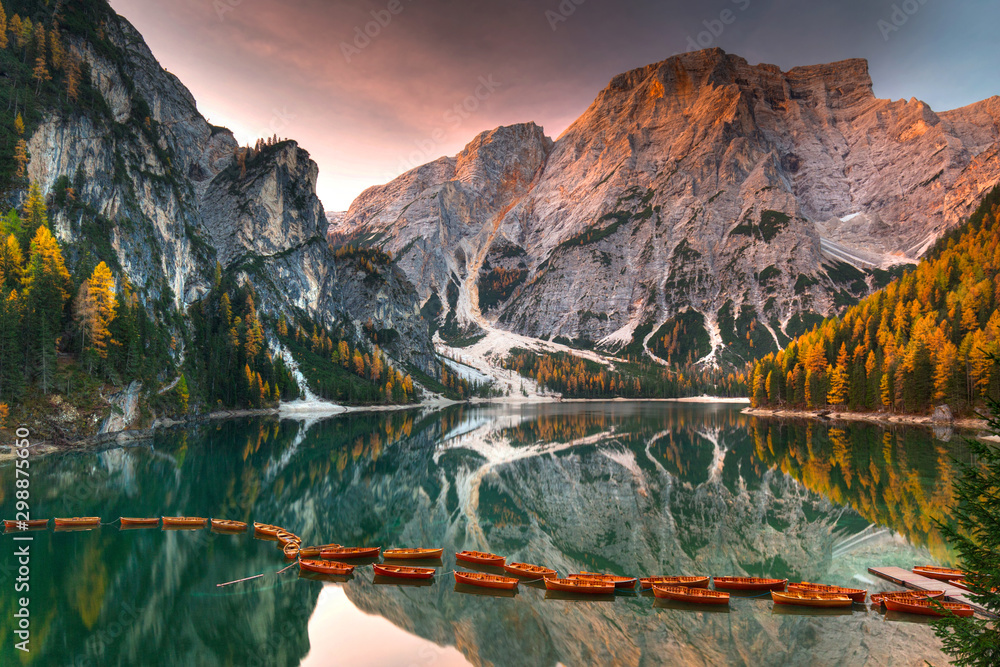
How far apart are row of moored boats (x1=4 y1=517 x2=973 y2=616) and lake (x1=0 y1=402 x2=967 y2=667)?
0.60 m

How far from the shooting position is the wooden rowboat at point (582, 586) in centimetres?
2219

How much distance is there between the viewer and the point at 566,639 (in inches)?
746

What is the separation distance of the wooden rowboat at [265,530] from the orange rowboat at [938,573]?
34.3 meters

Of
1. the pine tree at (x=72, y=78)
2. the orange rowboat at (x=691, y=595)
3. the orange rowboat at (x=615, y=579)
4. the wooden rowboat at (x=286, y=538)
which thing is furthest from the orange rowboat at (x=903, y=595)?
the pine tree at (x=72, y=78)

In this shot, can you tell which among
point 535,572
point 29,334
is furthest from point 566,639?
point 29,334

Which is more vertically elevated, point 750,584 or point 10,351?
point 10,351

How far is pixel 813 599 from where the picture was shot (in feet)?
67.9

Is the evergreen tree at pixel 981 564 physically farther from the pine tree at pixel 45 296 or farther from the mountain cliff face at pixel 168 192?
the mountain cliff face at pixel 168 192

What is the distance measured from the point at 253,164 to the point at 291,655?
19657cm

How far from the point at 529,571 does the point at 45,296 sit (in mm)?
70925

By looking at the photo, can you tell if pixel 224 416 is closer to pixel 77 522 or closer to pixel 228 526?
pixel 77 522

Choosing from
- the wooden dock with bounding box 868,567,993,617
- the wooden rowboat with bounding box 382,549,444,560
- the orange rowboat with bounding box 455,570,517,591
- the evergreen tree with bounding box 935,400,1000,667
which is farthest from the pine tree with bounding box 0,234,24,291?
the wooden dock with bounding box 868,567,993,617

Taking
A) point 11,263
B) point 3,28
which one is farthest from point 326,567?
point 3,28

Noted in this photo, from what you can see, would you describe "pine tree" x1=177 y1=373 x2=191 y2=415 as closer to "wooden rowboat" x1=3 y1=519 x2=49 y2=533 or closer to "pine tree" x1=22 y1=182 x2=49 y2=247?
"pine tree" x1=22 y1=182 x2=49 y2=247
